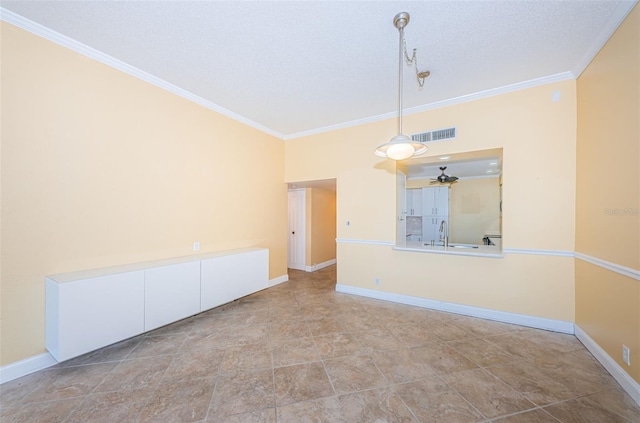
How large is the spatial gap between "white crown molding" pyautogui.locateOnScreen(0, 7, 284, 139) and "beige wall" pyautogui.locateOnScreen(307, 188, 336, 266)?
304 centimetres

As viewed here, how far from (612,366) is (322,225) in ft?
16.5

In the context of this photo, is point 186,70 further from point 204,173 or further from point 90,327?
point 90,327

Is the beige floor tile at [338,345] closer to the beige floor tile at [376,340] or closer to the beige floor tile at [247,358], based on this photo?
the beige floor tile at [376,340]

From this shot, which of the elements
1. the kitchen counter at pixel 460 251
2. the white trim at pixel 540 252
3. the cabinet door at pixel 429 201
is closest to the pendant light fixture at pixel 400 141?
the kitchen counter at pixel 460 251

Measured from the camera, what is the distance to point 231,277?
10.6ft

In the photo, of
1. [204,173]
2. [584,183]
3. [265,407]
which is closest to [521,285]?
[584,183]

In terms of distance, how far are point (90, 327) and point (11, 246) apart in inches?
36.2

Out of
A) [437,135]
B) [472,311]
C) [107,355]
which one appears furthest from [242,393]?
[437,135]

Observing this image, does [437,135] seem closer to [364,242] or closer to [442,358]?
[364,242]

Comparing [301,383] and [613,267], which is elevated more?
[613,267]

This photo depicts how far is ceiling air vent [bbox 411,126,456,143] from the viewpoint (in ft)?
10.6

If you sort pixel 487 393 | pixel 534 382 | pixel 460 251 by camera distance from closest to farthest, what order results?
pixel 487 393, pixel 534 382, pixel 460 251

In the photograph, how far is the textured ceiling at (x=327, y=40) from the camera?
180cm

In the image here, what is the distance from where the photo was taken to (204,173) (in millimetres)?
3301
